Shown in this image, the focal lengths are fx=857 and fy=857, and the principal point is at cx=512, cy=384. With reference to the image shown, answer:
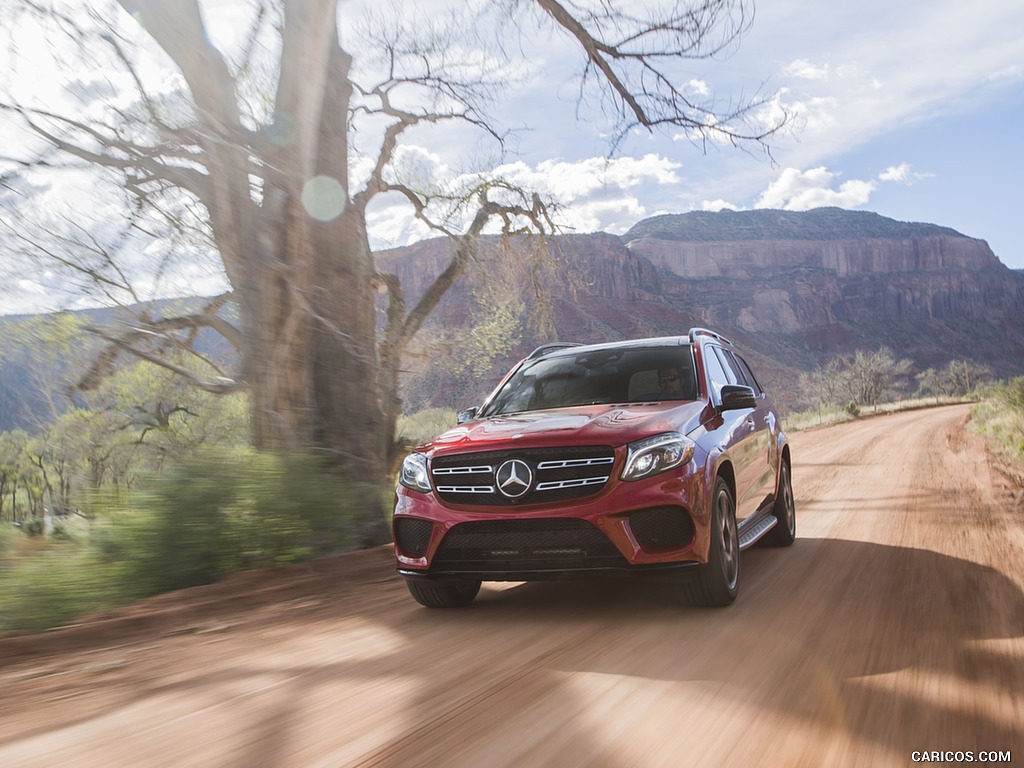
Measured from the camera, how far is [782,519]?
7617 millimetres

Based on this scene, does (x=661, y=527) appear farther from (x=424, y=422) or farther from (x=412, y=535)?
(x=424, y=422)

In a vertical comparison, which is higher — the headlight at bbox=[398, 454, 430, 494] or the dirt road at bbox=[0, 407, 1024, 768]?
the headlight at bbox=[398, 454, 430, 494]

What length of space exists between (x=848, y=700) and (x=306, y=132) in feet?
24.9

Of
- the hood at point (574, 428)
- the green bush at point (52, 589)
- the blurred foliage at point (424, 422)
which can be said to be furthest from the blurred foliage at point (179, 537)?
the blurred foliage at point (424, 422)

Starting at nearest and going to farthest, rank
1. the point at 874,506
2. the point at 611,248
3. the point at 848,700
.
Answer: the point at 848,700
the point at 874,506
the point at 611,248

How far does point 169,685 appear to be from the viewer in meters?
4.02

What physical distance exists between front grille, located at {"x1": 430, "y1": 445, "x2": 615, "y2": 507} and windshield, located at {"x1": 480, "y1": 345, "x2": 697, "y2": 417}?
1.25 m

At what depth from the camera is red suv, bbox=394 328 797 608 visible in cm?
466

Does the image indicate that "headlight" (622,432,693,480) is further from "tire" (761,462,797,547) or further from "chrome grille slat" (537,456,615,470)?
"tire" (761,462,797,547)

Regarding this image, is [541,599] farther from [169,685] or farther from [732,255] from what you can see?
[732,255]

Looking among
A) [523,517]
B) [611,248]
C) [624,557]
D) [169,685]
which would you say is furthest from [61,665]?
[611,248]

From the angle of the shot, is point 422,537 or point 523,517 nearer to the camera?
point 523,517

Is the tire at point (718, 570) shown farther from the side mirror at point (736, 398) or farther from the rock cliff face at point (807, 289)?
the rock cliff face at point (807, 289)

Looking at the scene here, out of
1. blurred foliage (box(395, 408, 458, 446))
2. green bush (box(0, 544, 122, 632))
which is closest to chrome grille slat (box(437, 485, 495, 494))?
green bush (box(0, 544, 122, 632))
